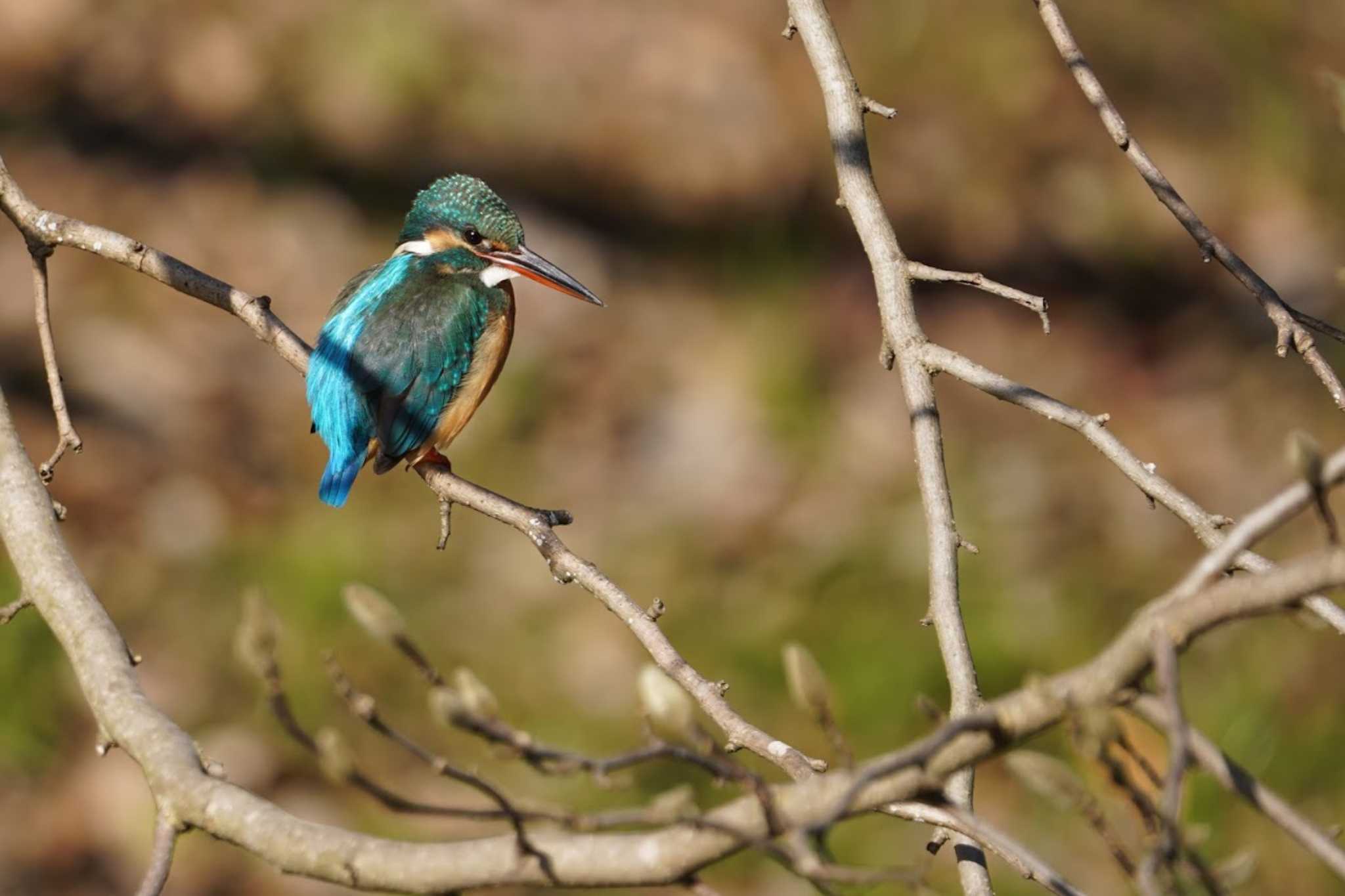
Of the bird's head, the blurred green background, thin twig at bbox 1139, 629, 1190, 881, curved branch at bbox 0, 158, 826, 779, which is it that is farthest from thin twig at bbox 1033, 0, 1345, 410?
the blurred green background

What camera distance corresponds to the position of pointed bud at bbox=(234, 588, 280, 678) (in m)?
1.02

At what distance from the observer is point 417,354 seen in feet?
10.2

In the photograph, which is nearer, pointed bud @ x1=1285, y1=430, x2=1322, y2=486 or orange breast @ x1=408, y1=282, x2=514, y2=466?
pointed bud @ x1=1285, y1=430, x2=1322, y2=486

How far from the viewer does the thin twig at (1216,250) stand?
177 cm

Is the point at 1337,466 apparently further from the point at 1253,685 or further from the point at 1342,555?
the point at 1253,685

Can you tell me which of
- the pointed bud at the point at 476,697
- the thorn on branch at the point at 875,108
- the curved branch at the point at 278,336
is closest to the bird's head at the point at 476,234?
the curved branch at the point at 278,336

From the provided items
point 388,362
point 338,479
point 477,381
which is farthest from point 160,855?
point 477,381

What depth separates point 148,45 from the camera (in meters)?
5.02

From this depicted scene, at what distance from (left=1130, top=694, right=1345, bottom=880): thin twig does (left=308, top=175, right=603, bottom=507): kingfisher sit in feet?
6.50

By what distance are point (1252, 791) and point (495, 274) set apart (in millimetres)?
2534

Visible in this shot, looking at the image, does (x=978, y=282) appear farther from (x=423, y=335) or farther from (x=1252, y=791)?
(x=423, y=335)

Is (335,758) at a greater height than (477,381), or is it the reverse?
(477,381)

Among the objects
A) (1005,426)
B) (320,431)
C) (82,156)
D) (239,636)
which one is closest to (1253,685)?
(1005,426)

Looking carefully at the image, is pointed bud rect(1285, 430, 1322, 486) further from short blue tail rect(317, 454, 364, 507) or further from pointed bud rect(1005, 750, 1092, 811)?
short blue tail rect(317, 454, 364, 507)
